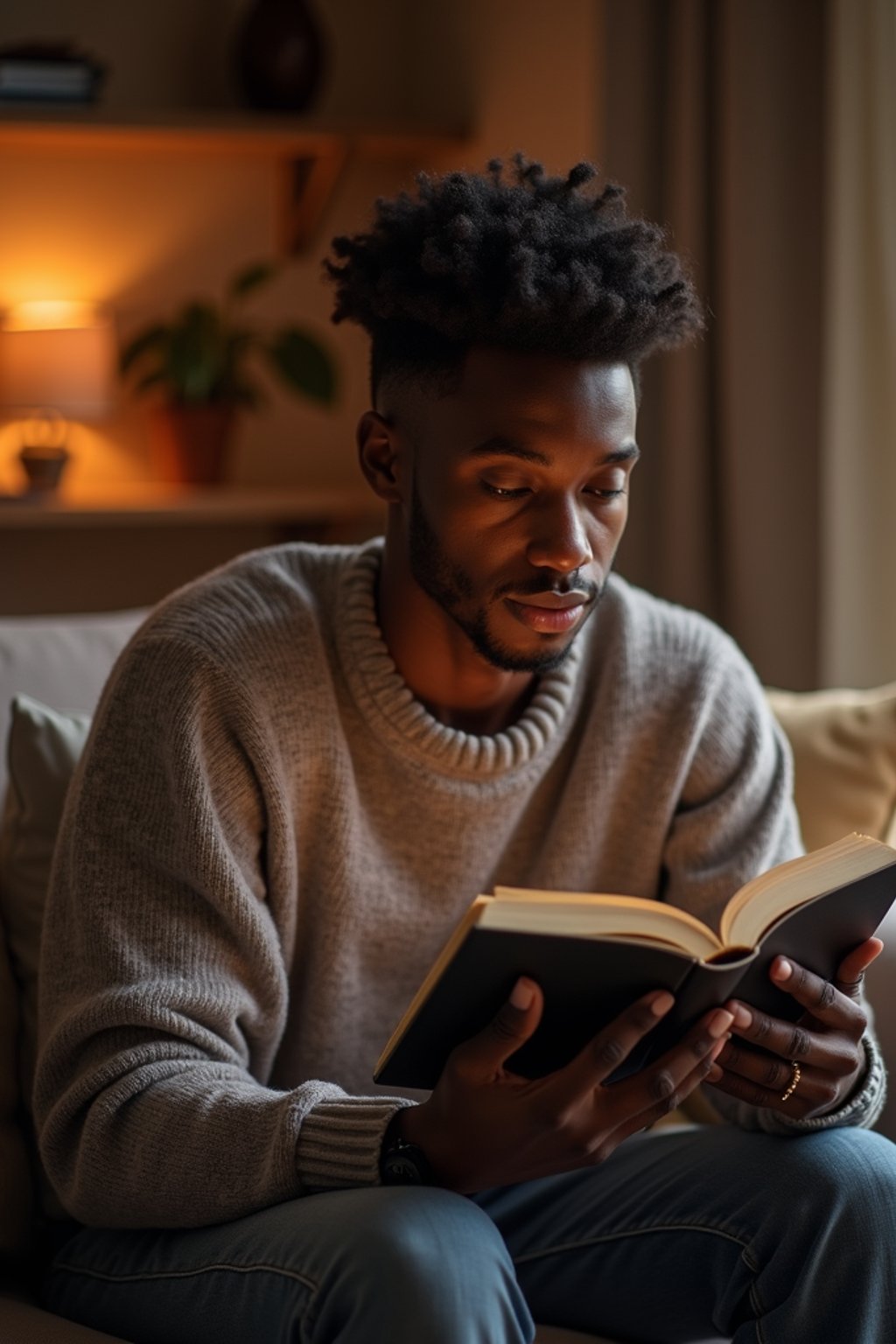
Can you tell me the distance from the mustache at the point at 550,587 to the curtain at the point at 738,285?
1.40 meters

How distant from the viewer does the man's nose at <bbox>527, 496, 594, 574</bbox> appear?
3.97ft

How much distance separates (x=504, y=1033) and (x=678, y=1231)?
0.33 metres

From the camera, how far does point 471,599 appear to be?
4.15 feet

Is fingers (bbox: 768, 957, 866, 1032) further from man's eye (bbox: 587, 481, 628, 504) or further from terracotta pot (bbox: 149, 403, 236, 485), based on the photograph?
terracotta pot (bbox: 149, 403, 236, 485)

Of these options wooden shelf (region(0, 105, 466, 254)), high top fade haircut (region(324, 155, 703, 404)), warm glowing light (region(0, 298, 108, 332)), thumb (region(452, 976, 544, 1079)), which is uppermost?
wooden shelf (region(0, 105, 466, 254))

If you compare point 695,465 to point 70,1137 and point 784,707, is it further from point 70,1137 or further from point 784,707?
point 70,1137

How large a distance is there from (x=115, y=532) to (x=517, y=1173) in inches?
101

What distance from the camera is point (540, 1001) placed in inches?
38.5

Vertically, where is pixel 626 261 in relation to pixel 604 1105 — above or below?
above

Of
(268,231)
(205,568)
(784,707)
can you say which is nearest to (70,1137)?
(784,707)

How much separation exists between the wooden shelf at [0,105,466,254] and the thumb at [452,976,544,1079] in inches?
93.2

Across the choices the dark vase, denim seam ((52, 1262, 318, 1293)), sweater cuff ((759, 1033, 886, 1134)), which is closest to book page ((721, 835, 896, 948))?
sweater cuff ((759, 1033, 886, 1134))

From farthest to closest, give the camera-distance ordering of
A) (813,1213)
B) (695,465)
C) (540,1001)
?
(695,465) < (813,1213) < (540,1001)

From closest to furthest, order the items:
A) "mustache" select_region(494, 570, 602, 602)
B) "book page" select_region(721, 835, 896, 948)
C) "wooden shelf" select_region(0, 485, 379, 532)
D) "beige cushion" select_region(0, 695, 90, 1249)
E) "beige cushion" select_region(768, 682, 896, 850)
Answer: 1. "book page" select_region(721, 835, 896, 948)
2. "mustache" select_region(494, 570, 602, 602)
3. "beige cushion" select_region(0, 695, 90, 1249)
4. "beige cushion" select_region(768, 682, 896, 850)
5. "wooden shelf" select_region(0, 485, 379, 532)
